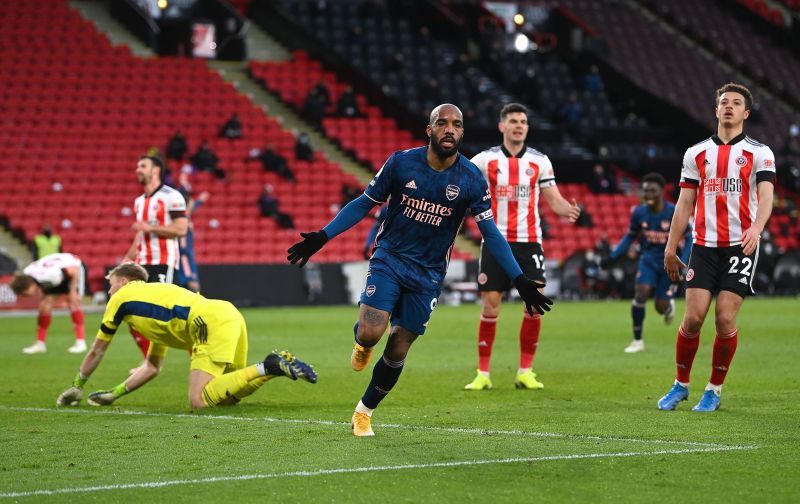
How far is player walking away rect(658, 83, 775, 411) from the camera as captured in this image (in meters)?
10.1

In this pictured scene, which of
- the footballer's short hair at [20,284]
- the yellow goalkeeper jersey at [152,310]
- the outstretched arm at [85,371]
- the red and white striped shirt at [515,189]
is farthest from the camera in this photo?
the footballer's short hair at [20,284]

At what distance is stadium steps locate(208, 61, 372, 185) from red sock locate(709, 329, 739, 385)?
27.6 meters

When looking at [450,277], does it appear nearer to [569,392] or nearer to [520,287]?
[569,392]

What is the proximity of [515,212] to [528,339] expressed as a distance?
48.7 inches

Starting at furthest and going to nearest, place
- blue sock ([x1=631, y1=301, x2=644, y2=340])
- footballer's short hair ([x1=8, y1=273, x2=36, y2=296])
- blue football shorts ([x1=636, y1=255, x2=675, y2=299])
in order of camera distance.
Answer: blue football shorts ([x1=636, y1=255, x2=675, y2=299]), blue sock ([x1=631, y1=301, x2=644, y2=340]), footballer's short hair ([x1=8, y1=273, x2=36, y2=296])

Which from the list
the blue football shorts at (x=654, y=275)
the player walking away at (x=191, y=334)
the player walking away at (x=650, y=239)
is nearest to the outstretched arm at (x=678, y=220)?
the player walking away at (x=191, y=334)

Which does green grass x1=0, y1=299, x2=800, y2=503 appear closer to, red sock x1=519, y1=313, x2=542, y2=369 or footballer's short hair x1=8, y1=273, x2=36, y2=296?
red sock x1=519, y1=313, x2=542, y2=369

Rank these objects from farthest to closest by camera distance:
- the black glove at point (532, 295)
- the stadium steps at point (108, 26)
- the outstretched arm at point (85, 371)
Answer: the stadium steps at point (108, 26) < the outstretched arm at point (85, 371) < the black glove at point (532, 295)

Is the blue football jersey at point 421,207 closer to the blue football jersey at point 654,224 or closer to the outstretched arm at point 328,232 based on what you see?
the outstretched arm at point 328,232

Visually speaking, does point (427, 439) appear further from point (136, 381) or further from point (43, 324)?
point (43, 324)

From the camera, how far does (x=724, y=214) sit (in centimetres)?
1012

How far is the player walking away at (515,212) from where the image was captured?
41.7 ft

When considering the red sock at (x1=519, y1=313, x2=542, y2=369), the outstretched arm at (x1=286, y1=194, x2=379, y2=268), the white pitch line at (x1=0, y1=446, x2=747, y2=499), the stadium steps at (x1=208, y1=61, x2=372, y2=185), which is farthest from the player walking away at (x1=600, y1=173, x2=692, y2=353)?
the stadium steps at (x1=208, y1=61, x2=372, y2=185)

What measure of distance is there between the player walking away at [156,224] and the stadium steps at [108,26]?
84.4ft
